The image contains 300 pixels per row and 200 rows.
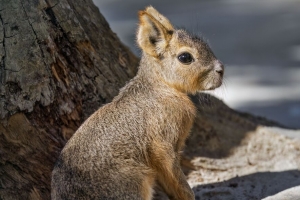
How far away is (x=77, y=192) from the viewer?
14.4 feet

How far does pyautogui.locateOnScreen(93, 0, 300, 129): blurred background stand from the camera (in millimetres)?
8461

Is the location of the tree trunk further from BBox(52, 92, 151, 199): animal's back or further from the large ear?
the large ear

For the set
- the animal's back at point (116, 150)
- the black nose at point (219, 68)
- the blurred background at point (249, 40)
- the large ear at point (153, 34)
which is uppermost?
the blurred background at point (249, 40)

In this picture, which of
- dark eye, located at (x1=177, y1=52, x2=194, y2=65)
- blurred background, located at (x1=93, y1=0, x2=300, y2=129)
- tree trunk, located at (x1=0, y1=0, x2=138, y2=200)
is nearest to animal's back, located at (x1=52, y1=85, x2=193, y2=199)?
dark eye, located at (x1=177, y1=52, x2=194, y2=65)

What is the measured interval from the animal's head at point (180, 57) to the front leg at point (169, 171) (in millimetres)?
471

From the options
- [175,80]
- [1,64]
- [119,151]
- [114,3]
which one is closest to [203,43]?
[175,80]

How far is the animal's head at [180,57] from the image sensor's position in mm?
4961

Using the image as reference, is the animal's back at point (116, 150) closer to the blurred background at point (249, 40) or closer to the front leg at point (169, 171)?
the front leg at point (169, 171)

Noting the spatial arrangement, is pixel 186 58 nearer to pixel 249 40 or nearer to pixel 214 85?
pixel 214 85

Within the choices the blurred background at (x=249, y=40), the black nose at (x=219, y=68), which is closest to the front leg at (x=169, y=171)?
the black nose at (x=219, y=68)

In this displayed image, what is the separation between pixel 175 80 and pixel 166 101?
0.16 meters

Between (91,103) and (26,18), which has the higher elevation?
(26,18)

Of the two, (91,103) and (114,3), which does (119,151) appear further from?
(114,3)

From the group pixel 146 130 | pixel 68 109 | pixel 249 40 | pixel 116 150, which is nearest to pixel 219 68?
pixel 146 130
